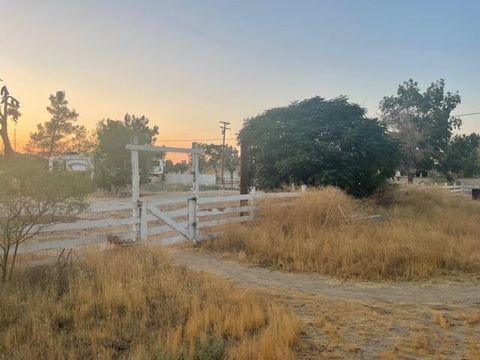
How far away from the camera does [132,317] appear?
543 centimetres

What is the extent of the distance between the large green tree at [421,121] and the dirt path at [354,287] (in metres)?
46.5

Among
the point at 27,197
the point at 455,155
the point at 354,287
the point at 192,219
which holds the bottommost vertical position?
the point at 354,287

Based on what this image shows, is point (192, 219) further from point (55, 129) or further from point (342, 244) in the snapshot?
point (55, 129)

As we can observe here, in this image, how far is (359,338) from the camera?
4938 mm

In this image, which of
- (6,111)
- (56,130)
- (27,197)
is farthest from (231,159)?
(27,197)

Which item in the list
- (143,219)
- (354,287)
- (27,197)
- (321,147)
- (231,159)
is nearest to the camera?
(27,197)

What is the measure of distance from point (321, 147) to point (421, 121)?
127 ft

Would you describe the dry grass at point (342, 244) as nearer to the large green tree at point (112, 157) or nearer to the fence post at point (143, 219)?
the fence post at point (143, 219)

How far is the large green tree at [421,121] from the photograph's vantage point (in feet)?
170

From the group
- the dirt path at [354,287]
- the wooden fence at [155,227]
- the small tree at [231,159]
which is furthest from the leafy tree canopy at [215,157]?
the dirt path at [354,287]

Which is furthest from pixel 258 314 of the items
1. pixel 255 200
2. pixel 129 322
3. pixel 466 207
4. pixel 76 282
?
pixel 466 207

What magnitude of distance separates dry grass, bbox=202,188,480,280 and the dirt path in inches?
19.0

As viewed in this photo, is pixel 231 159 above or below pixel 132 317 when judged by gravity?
above

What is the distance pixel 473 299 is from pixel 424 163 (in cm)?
4958
